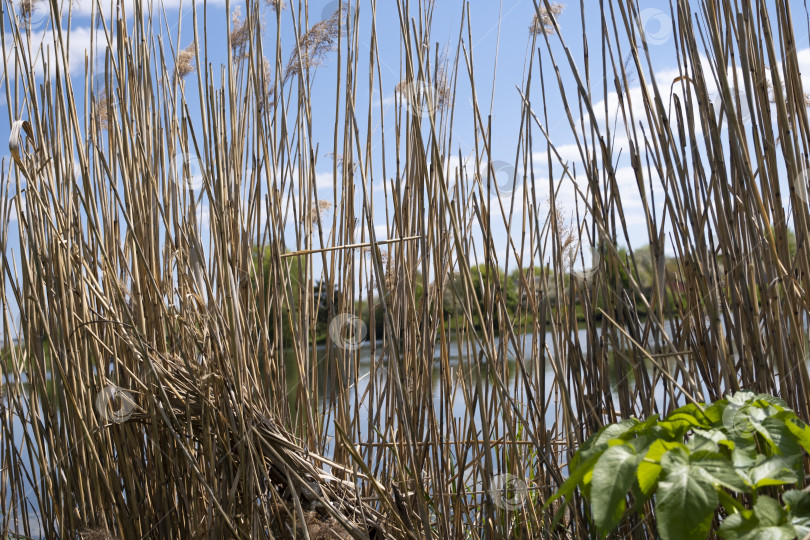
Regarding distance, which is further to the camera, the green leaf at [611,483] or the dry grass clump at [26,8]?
the dry grass clump at [26,8]

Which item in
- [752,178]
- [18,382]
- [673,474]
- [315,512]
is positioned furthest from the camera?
[18,382]

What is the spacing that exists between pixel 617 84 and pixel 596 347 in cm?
36

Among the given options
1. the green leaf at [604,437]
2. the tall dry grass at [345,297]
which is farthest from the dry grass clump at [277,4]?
the green leaf at [604,437]

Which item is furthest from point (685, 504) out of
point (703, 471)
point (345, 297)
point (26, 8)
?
point (26, 8)

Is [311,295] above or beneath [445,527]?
above

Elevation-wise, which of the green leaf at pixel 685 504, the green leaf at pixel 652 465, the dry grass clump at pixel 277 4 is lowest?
the green leaf at pixel 685 504

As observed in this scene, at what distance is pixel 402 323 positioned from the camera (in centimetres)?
106

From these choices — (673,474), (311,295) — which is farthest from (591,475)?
(311,295)

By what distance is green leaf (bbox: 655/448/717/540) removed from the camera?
1.52 ft

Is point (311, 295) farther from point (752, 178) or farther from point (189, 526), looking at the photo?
point (752, 178)

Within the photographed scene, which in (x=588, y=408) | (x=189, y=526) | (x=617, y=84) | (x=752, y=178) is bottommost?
(x=189, y=526)

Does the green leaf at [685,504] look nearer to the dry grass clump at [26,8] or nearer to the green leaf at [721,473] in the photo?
the green leaf at [721,473]

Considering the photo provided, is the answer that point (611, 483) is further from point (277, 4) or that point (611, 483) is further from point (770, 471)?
point (277, 4)

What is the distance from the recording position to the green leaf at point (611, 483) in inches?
18.6
